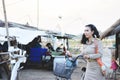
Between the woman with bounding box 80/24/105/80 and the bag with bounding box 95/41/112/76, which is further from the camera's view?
the woman with bounding box 80/24/105/80

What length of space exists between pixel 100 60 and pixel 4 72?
3.48m

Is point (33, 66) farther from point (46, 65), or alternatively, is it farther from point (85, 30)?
point (85, 30)

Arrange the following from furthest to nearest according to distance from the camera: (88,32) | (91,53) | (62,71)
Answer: (62,71), (88,32), (91,53)

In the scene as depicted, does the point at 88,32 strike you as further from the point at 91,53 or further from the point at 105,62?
the point at 105,62

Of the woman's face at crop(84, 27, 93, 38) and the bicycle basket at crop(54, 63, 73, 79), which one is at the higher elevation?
the woman's face at crop(84, 27, 93, 38)

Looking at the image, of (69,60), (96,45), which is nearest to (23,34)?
(69,60)

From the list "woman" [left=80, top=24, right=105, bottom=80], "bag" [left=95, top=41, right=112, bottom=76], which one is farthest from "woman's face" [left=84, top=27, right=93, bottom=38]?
"bag" [left=95, top=41, right=112, bottom=76]

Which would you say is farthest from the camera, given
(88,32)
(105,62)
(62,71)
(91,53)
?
(62,71)

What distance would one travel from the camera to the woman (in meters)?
4.75

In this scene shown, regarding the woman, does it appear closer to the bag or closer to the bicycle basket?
the bag

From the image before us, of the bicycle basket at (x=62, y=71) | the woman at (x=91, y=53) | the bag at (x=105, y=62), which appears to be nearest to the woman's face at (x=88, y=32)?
the woman at (x=91, y=53)

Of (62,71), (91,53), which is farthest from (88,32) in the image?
(62,71)

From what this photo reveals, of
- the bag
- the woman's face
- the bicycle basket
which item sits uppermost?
the woman's face

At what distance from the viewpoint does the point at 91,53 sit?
4820 millimetres
